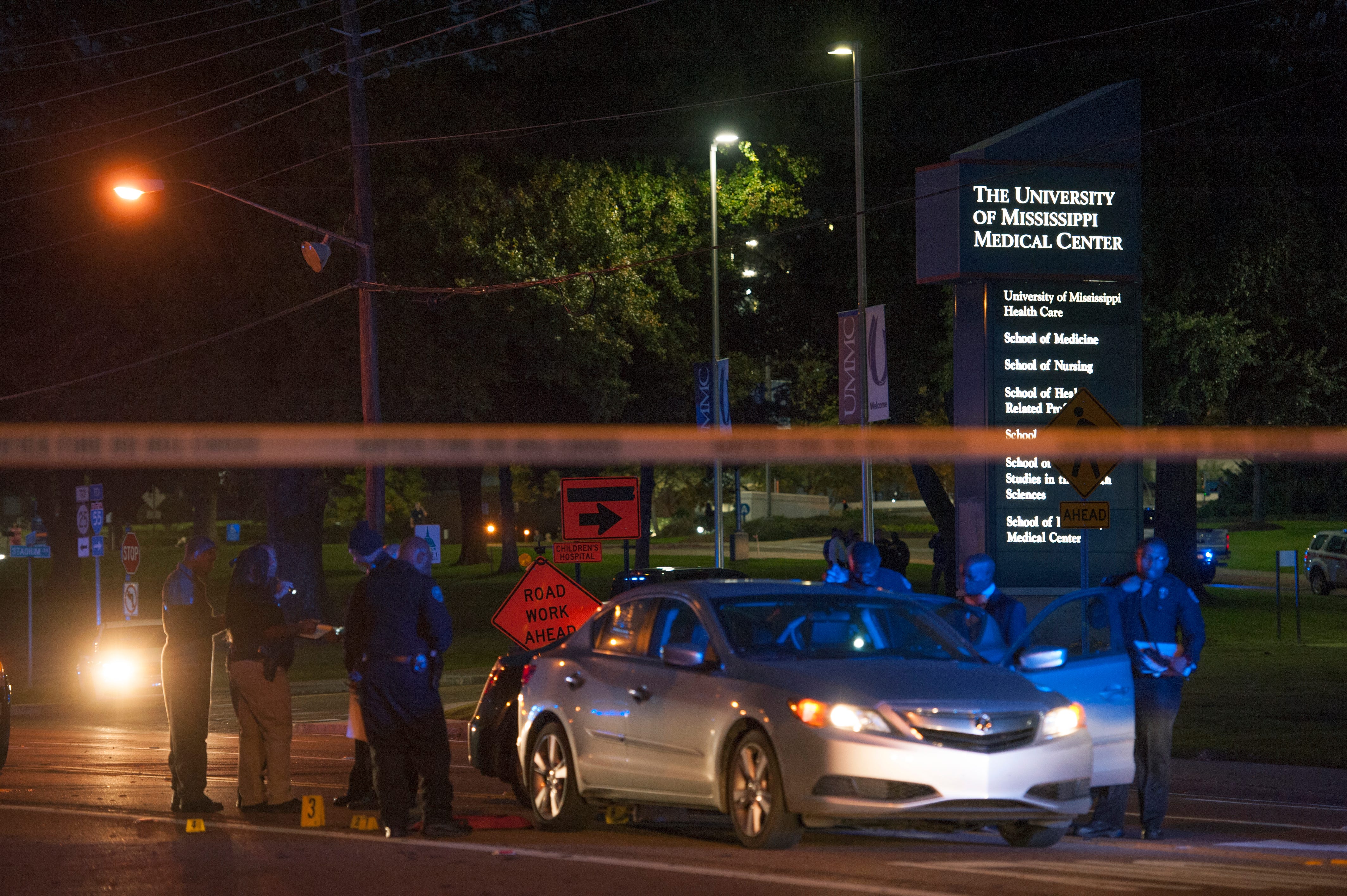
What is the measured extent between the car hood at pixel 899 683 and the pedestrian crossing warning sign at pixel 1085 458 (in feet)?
21.4

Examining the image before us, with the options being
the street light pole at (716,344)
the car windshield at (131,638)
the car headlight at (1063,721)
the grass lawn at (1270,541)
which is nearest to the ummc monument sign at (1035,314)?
the street light pole at (716,344)

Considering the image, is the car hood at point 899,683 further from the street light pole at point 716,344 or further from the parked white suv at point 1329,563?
the parked white suv at point 1329,563

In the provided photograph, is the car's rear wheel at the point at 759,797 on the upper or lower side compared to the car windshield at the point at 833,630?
lower

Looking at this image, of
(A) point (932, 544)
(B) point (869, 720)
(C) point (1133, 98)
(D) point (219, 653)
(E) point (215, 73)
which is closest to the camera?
(B) point (869, 720)

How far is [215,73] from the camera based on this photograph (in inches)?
1369

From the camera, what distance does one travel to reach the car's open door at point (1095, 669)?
10172 mm

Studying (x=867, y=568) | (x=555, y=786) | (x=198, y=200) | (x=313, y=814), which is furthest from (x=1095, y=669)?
(x=198, y=200)

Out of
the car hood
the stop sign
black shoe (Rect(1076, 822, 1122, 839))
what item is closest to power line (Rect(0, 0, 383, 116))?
the stop sign

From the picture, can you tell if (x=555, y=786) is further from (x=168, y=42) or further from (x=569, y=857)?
(x=168, y=42)

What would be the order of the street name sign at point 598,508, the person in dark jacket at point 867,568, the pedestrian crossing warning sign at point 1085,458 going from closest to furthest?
the person in dark jacket at point 867,568
the pedestrian crossing warning sign at point 1085,458
the street name sign at point 598,508

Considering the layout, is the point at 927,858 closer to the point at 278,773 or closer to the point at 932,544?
the point at 278,773

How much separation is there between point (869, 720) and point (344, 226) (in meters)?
20.6

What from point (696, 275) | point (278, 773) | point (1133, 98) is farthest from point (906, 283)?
point (278, 773)

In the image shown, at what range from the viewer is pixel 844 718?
887cm
